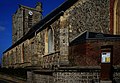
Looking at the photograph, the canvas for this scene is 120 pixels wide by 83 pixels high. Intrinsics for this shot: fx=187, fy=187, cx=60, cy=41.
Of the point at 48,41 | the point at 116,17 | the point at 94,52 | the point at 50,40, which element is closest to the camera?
the point at 94,52

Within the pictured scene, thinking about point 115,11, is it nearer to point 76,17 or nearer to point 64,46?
point 76,17

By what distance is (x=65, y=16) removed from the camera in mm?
16422

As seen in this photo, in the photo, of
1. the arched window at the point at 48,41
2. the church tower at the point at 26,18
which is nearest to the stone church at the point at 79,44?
the arched window at the point at 48,41

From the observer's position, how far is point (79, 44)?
14.3 m

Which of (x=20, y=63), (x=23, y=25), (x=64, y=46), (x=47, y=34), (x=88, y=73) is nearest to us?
(x=88, y=73)

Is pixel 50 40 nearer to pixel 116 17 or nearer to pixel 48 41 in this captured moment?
pixel 48 41

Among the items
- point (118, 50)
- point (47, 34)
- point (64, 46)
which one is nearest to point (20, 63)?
point (47, 34)

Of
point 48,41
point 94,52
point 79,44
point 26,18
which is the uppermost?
point 26,18

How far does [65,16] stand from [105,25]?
164 inches

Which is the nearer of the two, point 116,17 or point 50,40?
point 116,17

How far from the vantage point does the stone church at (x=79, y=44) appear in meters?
10.9

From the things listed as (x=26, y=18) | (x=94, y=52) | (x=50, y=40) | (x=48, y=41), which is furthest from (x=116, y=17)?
(x=26, y=18)

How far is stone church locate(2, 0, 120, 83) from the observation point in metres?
10.9

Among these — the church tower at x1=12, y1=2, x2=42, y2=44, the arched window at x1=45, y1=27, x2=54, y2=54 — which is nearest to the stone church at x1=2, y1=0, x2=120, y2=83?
the arched window at x1=45, y1=27, x2=54, y2=54
